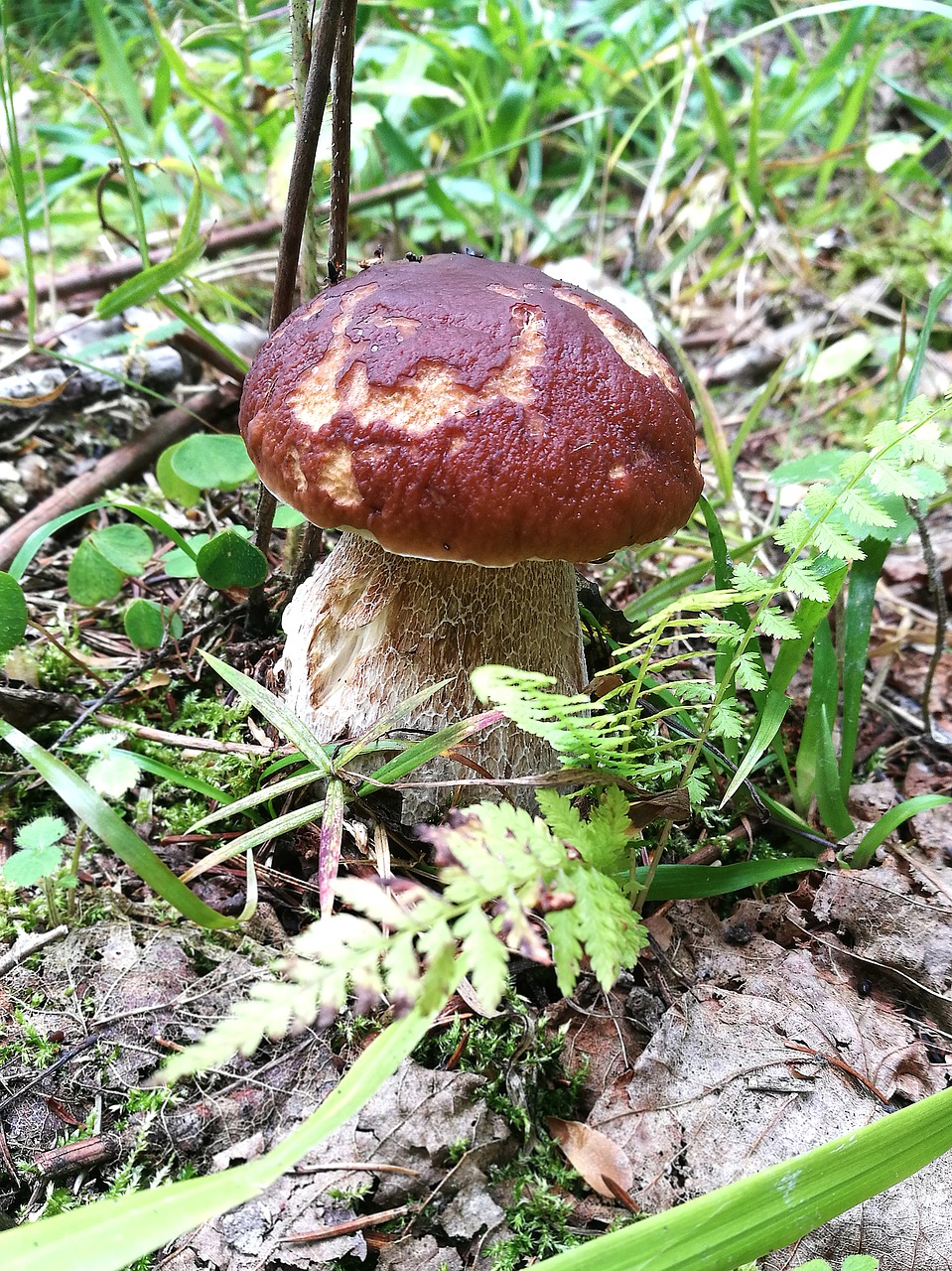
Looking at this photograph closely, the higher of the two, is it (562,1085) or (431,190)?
(431,190)

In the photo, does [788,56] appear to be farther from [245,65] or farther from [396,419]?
[396,419]

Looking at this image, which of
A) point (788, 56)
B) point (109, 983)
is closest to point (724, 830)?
point (109, 983)

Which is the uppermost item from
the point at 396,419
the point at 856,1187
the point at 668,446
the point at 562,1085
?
the point at 396,419

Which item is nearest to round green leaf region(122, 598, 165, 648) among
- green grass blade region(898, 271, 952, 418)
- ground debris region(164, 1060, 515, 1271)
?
ground debris region(164, 1060, 515, 1271)

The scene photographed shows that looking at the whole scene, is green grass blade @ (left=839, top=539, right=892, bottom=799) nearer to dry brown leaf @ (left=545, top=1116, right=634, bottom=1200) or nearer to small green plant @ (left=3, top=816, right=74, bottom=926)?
dry brown leaf @ (left=545, top=1116, right=634, bottom=1200)

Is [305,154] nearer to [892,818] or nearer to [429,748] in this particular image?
[429,748]

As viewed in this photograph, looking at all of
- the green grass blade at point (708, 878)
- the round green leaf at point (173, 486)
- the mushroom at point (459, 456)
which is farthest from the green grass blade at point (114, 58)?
the green grass blade at point (708, 878)

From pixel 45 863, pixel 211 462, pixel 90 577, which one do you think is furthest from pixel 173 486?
Result: pixel 45 863
